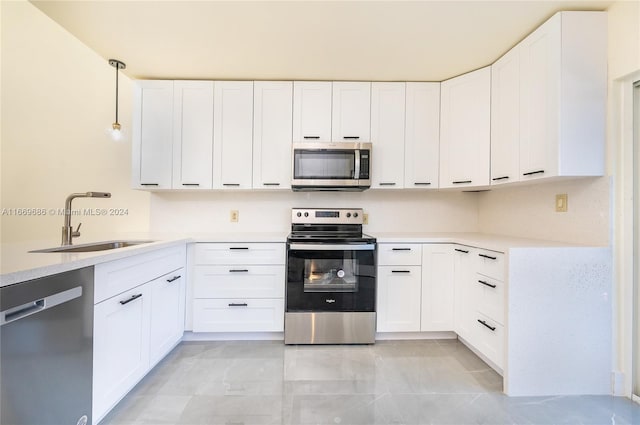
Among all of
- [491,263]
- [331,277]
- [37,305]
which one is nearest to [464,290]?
[491,263]

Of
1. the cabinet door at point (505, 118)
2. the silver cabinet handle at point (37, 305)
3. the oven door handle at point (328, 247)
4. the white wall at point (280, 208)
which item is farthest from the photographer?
the white wall at point (280, 208)

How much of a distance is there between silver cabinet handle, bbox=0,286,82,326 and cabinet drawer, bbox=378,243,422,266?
6.54ft

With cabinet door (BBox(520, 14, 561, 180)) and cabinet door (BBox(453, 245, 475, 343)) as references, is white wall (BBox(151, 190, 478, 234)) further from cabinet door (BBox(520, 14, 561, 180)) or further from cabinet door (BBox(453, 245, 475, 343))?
cabinet door (BBox(520, 14, 561, 180))

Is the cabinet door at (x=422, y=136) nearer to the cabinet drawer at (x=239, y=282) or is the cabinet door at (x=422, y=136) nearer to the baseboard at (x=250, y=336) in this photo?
the baseboard at (x=250, y=336)

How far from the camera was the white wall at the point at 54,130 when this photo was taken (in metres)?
2.65

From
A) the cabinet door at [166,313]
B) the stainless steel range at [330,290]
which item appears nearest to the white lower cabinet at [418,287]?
the stainless steel range at [330,290]

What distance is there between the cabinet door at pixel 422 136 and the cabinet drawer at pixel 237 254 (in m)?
1.42

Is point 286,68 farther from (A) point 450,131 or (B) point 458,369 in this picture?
(B) point 458,369

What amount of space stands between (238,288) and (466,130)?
2.43 metres

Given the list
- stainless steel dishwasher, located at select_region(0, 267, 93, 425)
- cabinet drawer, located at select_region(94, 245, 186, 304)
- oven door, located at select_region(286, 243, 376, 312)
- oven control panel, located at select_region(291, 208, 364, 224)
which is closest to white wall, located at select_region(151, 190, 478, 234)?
oven control panel, located at select_region(291, 208, 364, 224)

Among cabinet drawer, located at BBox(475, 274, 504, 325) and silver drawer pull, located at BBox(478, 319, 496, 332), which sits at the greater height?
cabinet drawer, located at BBox(475, 274, 504, 325)


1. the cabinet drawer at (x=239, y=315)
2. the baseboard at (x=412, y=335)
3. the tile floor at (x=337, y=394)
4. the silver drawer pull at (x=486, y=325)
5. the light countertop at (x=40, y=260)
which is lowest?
the tile floor at (x=337, y=394)

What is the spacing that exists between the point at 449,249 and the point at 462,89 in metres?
1.44

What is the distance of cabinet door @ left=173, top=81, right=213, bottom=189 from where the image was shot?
2.57m
